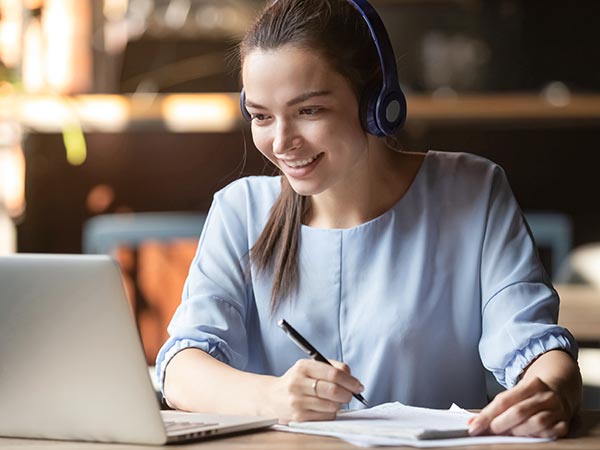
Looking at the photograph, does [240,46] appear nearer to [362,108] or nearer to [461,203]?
[362,108]

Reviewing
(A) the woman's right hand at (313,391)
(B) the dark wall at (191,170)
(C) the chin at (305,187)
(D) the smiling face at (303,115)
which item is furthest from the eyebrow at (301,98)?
(B) the dark wall at (191,170)

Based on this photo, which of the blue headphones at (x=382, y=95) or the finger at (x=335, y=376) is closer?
the finger at (x=335, y=376)

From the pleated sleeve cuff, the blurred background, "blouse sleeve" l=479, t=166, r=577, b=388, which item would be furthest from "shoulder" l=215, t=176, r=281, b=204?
the blurred background

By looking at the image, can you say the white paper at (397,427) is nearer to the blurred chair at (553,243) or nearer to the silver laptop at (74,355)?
the silver laptop at (74,355)

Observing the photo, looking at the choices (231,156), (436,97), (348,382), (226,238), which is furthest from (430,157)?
(231,156)

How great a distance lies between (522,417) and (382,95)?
50 centimetres

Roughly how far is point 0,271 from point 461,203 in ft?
2.46

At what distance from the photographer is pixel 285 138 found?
4.87 feet

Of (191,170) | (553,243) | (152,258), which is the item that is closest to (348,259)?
(152,258)

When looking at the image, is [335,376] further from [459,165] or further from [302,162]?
[459,165]

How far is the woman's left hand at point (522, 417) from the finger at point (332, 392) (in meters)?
0.15

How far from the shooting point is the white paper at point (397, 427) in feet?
3.88

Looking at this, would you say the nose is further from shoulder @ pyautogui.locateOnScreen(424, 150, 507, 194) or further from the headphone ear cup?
shoulder @ pyautogui.locateOnScreen(424, 150, 507, 194)

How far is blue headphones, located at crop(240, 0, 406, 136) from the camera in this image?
59.8 inches
